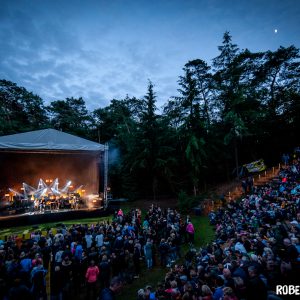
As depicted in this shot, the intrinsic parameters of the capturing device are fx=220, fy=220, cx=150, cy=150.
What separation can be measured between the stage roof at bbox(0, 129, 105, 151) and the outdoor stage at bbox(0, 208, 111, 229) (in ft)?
14.6

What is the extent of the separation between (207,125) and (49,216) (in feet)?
55.3

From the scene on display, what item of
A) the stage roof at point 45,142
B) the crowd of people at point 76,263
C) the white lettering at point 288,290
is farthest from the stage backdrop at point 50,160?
the white lettering at point 288,290

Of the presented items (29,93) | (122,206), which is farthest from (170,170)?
(29,93)

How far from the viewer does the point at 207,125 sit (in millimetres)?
23188

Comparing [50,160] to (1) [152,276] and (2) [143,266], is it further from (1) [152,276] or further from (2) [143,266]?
(1) [152,276]

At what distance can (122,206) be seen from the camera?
20.8 m

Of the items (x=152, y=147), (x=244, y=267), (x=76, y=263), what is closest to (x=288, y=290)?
(x=244, y=267)

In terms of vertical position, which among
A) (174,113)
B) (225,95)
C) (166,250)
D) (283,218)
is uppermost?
(225,95)

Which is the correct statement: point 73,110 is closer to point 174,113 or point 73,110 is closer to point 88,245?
point 174,113

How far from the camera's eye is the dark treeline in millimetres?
21984

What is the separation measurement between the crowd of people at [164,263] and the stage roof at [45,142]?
757cm

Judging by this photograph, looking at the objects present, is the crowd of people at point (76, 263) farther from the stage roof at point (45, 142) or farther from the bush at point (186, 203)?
the stage roof at point (45, 142)

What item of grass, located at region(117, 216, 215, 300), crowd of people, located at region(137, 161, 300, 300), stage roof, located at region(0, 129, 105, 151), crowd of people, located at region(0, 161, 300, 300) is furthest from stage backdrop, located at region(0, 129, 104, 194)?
crowd of people, located at region(137, 161, 300, 300)

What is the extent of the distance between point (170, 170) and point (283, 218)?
1277 centimetres
